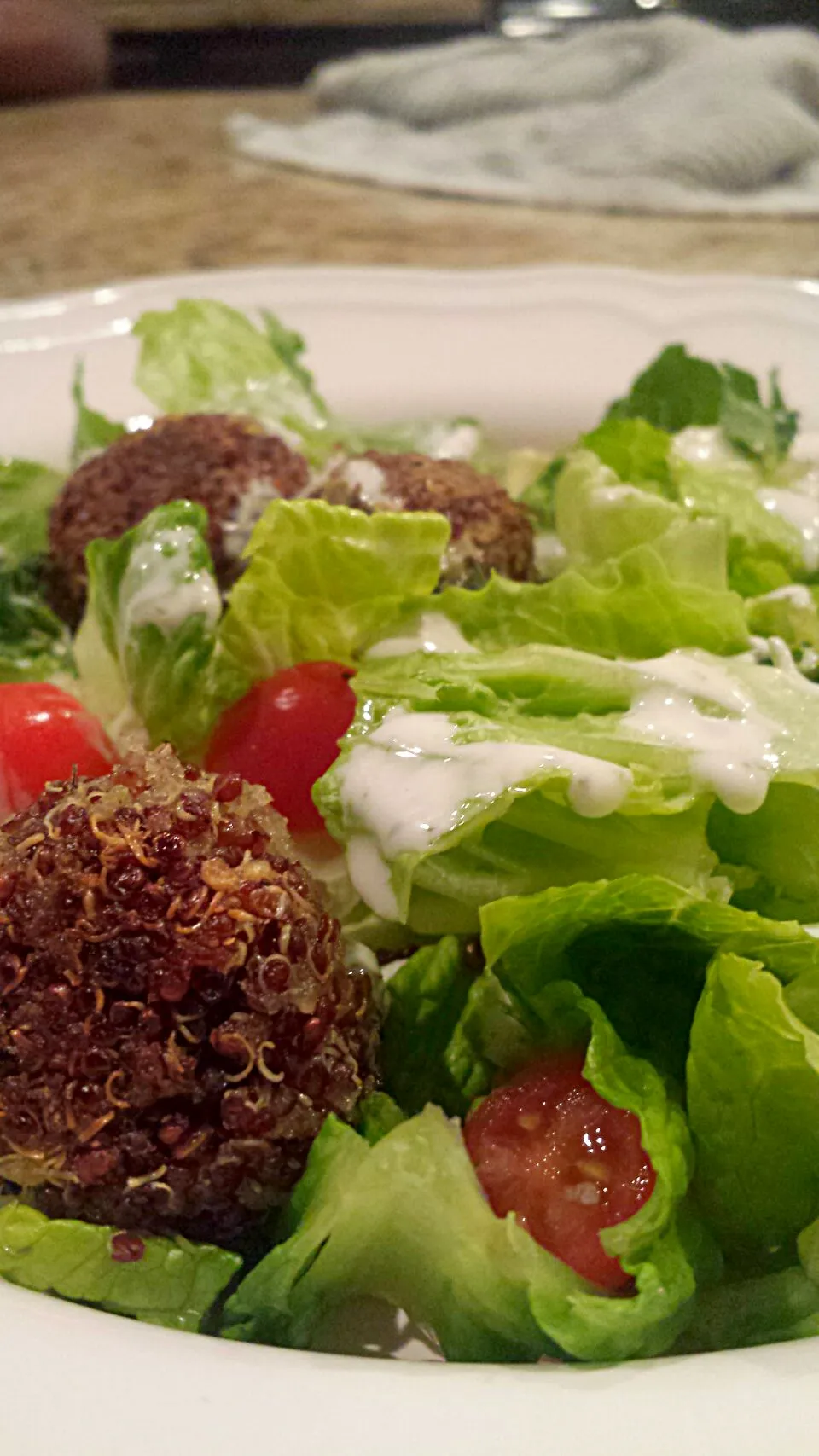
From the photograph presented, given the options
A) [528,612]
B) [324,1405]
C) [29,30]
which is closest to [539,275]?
[528,612]

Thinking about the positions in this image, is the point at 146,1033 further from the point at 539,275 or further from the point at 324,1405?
the point at 539,275

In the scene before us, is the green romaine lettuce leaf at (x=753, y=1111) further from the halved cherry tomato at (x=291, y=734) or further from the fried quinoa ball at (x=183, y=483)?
the fried quinoa ball at (x=183, y=483)

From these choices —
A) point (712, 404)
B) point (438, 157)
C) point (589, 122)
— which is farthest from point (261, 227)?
point (712, 404)

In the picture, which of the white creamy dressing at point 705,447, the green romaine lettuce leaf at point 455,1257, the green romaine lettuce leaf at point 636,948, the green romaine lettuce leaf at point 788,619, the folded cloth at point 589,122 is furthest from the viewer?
the folded cloth at point 589,122

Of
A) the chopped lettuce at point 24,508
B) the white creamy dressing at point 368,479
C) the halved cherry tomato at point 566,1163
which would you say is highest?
the white creamy dressing at point 368,479

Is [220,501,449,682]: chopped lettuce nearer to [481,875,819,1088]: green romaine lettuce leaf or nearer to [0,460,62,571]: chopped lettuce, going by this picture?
[481,875,819,1088]: green romaine lettuce leaf

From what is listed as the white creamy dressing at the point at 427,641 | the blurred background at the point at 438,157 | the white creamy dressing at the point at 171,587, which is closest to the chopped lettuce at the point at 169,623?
the white creamy dressing at the point at 171,587

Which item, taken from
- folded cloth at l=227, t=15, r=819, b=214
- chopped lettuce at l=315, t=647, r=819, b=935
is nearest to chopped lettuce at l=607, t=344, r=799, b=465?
chopped lettuce at l=315, t=647, r=819, b=935

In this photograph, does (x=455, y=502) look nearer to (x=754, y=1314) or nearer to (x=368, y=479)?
(x=368, y=479)
